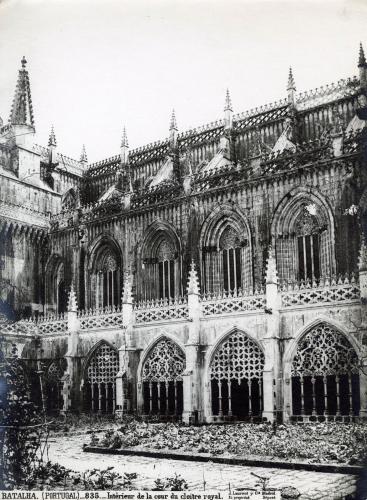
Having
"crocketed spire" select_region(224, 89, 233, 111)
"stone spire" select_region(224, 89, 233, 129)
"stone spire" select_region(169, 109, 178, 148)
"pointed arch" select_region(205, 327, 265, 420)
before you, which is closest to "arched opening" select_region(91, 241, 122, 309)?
"stone spire" select_region(169, 109, 178, 148)

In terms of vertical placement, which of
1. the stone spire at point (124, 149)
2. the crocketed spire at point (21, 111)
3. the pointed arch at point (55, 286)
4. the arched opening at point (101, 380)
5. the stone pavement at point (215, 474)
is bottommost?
the stone pavement at point (215, 474)

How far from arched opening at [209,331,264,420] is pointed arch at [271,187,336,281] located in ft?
13.5

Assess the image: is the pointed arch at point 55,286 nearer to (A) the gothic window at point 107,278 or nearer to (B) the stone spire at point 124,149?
(A) the gothic window at point 107,278

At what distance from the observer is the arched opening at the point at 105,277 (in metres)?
31.4

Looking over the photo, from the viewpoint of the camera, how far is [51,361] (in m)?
29.0

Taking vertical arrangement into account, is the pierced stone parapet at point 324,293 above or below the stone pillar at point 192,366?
above

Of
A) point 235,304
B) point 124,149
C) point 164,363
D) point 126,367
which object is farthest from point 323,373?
point 124,149

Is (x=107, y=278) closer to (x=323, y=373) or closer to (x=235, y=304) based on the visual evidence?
(x=235, y=304)

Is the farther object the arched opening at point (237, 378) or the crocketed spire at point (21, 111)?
the crocketed spire at point (21, 111)

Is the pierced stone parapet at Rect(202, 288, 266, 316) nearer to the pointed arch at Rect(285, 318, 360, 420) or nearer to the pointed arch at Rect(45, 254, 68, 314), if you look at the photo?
the pointed arch at Rect(285, 318, 360, 420)

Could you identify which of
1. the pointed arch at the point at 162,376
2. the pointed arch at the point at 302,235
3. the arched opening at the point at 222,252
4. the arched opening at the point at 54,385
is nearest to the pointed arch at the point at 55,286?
the arched opening at the point at 54,385

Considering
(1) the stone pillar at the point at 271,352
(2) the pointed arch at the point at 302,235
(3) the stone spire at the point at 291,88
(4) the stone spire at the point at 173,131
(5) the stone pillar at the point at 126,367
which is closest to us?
(1) the stone pillar at the point at 271,352

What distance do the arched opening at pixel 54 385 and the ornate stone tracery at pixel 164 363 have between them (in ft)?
17.9

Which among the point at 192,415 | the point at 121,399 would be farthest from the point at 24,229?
the point at 192,415
